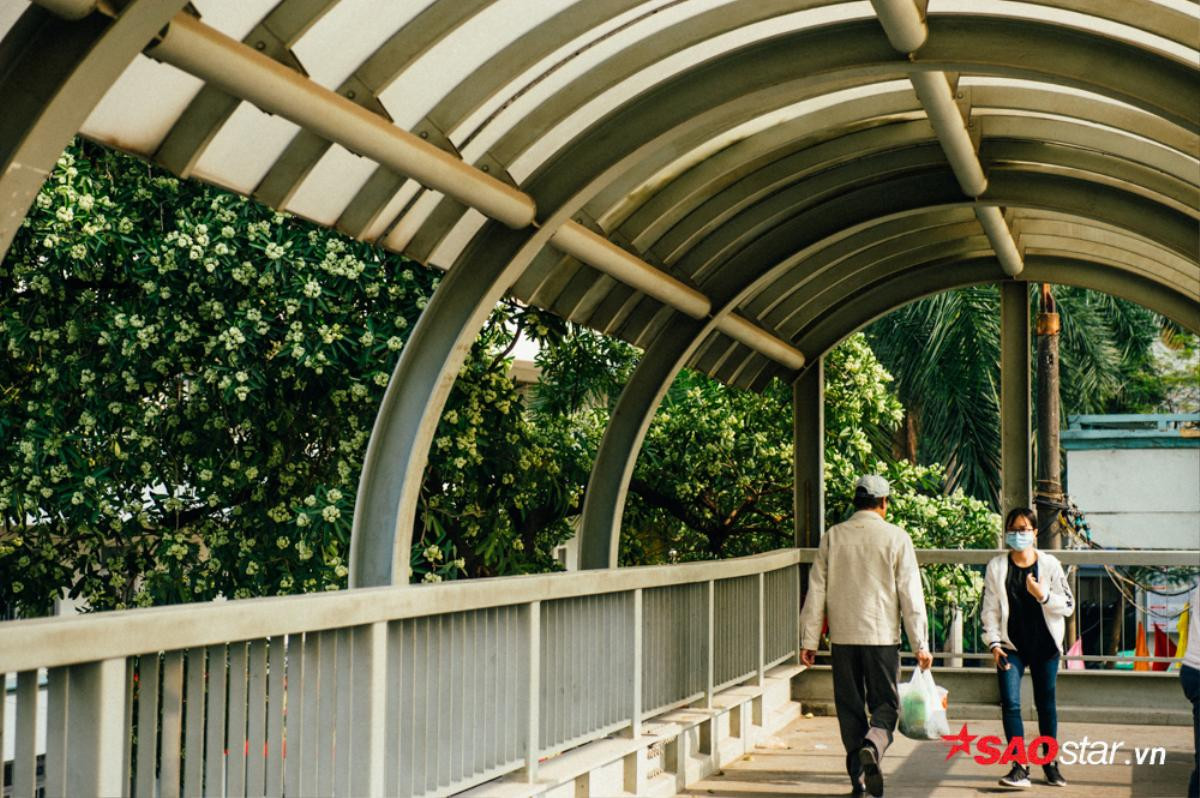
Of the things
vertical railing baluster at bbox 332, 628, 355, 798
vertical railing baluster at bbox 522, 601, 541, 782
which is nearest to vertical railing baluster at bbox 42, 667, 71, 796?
vertical railing baluster at bbox 332, 628, 355, 798

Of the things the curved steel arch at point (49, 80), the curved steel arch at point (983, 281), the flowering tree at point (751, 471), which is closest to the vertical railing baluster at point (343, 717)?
the curved steel arch at point (49, 80)

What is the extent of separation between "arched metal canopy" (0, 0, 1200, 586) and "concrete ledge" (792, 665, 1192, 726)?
3.21 metres

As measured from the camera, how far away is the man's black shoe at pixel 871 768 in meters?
8.05

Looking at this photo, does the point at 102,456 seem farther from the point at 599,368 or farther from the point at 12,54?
the point at 12,54

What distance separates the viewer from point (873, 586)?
8.21 metres

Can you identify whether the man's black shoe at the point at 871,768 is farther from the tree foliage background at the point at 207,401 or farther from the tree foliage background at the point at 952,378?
the tree foliage background at the point at 952,378

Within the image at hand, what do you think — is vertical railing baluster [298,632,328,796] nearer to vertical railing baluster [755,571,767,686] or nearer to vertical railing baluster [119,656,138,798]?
vertical railing baluster [119,656,138,798]

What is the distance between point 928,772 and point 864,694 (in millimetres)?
1417

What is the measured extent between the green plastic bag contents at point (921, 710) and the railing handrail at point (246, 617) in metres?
2.03

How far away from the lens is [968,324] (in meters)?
27.7

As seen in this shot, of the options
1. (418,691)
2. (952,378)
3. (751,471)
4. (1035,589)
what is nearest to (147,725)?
(418,691)

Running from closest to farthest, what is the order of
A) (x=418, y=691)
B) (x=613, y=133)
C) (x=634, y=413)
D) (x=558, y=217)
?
(x=418, y=691) < (x=558, y=217) < (x=613, y=133) < (x=634, y=413)

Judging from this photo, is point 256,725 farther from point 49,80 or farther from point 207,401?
point 207,401

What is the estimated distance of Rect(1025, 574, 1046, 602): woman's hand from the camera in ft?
28.1
